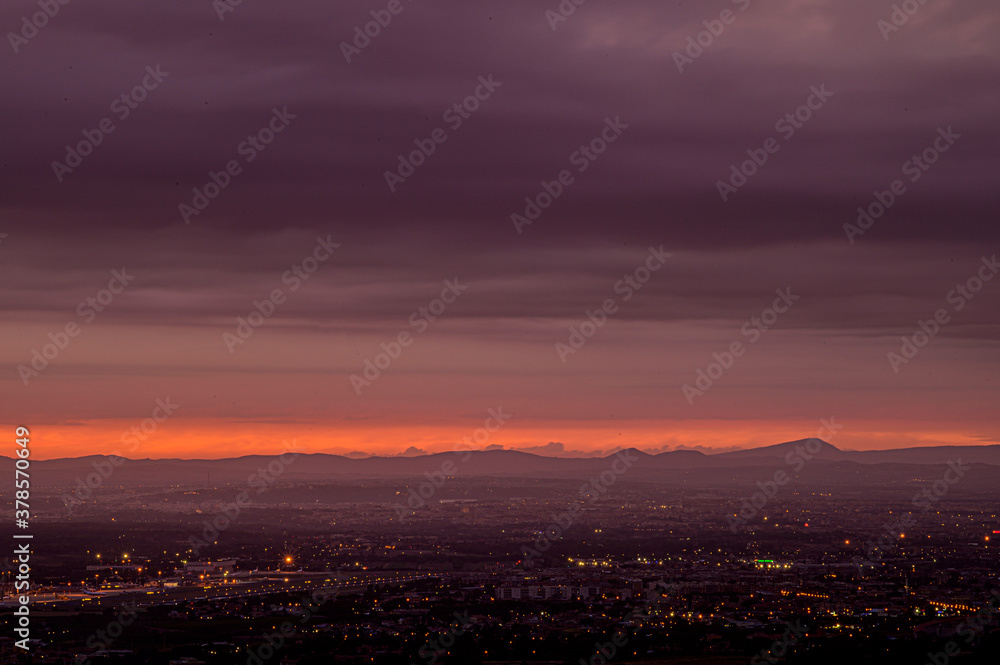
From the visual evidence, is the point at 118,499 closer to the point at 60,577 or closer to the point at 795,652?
the point at 60,577

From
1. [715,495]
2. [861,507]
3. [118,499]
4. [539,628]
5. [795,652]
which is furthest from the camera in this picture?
[715,495]

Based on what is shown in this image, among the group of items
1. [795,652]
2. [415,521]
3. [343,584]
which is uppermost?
[415,521]

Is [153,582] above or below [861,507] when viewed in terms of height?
below

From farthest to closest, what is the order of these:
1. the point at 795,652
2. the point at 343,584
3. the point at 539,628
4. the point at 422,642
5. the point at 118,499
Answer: the point at 118,499
the point at 343,584
the point at 539,628
the point at 422,642
the point at 795,652

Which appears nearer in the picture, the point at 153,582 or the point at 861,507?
the point at 153,582

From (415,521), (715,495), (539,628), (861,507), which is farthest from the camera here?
(715,495)

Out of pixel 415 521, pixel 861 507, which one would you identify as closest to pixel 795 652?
pixel 415 521

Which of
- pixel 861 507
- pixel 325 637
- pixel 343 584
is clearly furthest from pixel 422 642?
pixel 861 507

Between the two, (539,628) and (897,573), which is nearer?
(539,628)

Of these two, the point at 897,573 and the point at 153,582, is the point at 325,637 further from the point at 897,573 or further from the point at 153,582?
the point at 897,573
